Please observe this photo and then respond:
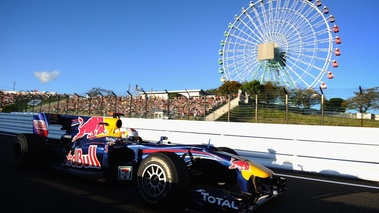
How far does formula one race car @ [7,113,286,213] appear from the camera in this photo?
11.9ft

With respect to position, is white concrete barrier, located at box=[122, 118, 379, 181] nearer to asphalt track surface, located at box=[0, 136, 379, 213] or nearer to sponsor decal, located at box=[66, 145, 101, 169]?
asphalt track surface, located at box=[0, 136, 379, 213]

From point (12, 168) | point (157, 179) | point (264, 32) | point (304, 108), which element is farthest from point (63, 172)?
point (264, 32)

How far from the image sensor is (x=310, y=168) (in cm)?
694

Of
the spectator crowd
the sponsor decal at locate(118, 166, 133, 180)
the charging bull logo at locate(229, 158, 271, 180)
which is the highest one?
the spectator crowd

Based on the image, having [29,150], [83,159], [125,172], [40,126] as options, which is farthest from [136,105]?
[125,172]

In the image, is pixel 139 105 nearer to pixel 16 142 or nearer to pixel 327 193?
pixel 16 142

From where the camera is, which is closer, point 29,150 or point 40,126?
point 29,150

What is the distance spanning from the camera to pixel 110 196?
4.45 m

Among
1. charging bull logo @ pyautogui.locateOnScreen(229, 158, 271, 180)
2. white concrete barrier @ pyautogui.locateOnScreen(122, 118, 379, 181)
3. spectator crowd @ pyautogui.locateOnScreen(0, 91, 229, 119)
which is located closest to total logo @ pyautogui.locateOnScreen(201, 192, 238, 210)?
charging bull logo @ pyautogui.locateOnScreen(229, 158, 271, 180)

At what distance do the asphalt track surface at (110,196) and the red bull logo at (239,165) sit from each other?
60 cm

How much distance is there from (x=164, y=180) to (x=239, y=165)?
931 mm

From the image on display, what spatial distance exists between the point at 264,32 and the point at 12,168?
43159mm

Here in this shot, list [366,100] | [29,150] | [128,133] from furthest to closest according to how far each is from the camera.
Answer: [366,100]
[29,150]
[128,133]

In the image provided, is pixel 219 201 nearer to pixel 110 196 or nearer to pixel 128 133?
pixel 110 196
